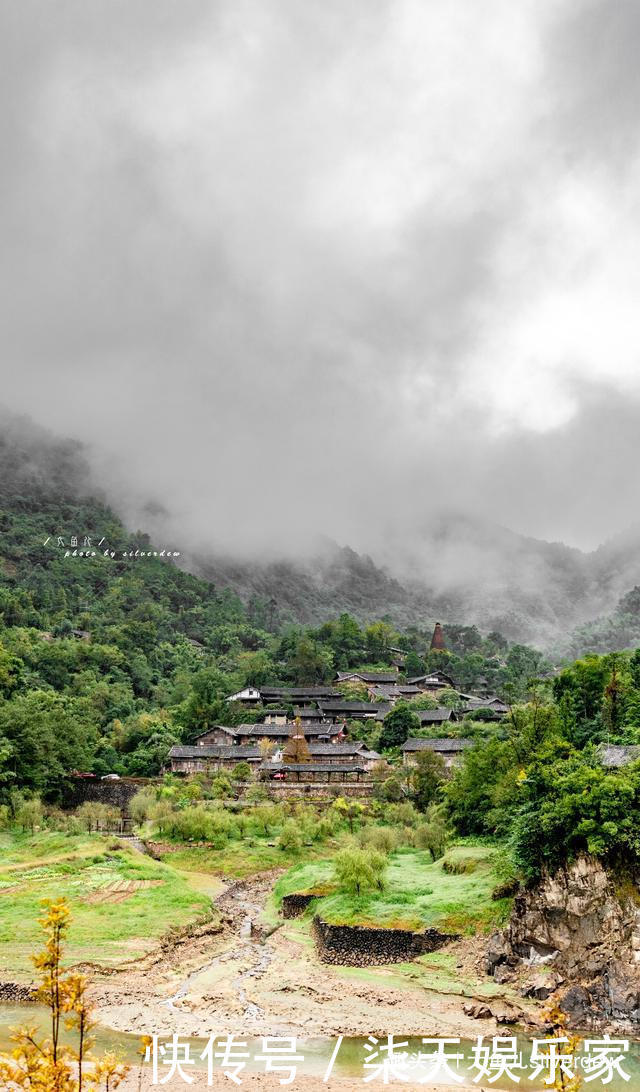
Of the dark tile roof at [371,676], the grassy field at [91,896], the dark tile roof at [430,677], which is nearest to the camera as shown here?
the grassy field at [91,896]

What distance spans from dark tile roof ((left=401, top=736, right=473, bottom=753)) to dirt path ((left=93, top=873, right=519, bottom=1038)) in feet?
133

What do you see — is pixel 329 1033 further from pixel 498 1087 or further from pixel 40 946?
pixel 40 946

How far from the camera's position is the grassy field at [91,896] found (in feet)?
115

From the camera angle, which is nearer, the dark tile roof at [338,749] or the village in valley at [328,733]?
the village in valley at [328,733]

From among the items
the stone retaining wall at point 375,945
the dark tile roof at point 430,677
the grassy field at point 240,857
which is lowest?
the grassy field at point 240,857

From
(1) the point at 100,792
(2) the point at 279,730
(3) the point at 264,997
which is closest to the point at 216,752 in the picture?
(2) the point at 279,730

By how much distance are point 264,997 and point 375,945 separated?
21.3ft

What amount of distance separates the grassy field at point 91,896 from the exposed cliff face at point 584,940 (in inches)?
681

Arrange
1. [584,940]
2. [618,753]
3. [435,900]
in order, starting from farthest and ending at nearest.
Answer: [618,753], [435,900], [584,940]

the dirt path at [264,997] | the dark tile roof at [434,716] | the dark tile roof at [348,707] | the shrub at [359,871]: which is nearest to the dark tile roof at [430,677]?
the dark tile roof at [348,707]

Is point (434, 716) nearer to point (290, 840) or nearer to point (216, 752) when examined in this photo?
point (216, 752)

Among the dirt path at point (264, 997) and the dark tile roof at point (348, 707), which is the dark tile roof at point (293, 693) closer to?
the dark tile roof at point (348, 707)

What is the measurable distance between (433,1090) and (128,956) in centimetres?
1747

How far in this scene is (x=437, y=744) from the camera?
78.4 meters
